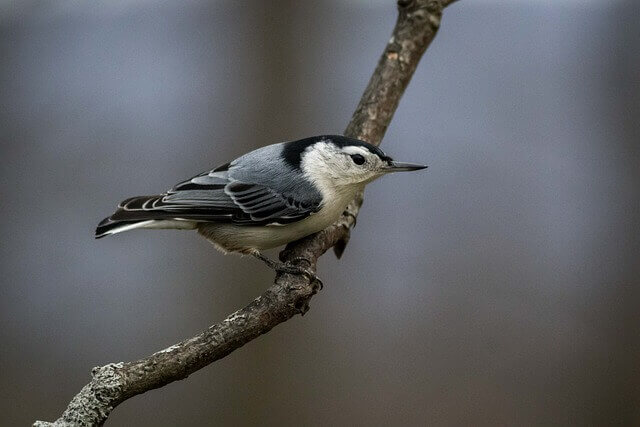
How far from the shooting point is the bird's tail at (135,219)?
5.67 ft

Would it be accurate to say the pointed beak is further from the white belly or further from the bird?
the white belly

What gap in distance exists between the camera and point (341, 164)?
6.13 feet

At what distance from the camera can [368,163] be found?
186 cm

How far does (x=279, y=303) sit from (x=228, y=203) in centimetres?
43

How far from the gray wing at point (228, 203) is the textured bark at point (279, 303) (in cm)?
11

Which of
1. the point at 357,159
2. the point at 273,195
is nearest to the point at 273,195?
the point at 273,195

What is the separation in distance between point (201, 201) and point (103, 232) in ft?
0.82

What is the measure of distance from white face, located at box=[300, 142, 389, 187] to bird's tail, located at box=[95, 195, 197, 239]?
340 millimetres

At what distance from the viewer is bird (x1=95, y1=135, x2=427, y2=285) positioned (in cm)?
183

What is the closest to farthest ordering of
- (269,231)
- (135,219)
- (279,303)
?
(279,303) < (135,219) < (269,231)

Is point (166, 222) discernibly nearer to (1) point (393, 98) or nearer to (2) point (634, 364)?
(1) point (393, 98)

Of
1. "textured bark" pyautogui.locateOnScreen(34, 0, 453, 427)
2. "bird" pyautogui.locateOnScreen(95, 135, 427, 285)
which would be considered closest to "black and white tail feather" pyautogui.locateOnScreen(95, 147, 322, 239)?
"bird" pyautogui.locateOnScreen(95, 135, 427, 285)

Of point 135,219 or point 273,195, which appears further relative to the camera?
point 273,195

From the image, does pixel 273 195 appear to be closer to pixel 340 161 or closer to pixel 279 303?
pixel 340 161
